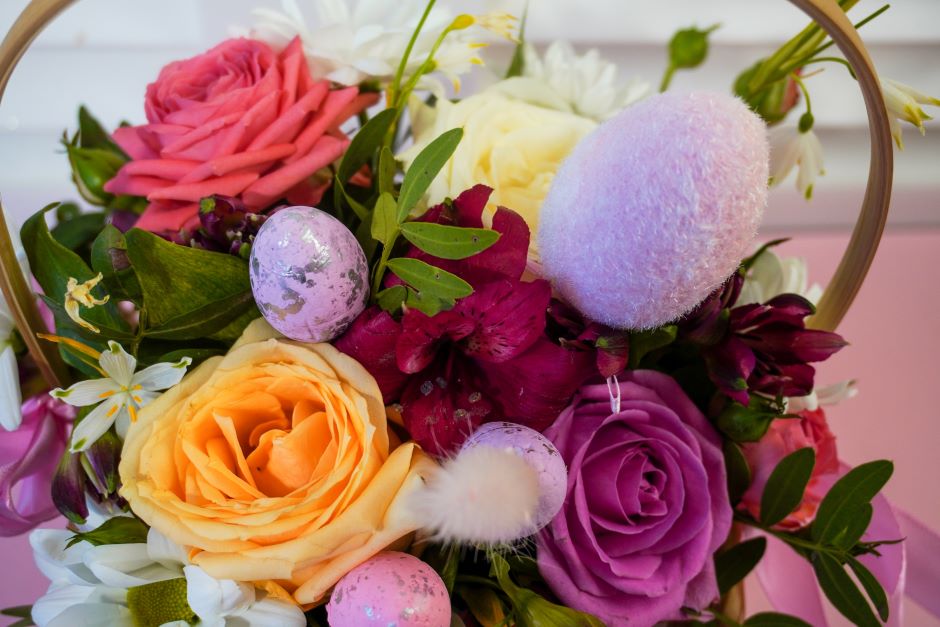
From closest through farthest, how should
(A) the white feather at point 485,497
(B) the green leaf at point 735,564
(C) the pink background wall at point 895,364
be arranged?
(A) the white feather at point 485,497 < (B) the green leaf at point 735,564 < (C) the pink background wall at point 895,364

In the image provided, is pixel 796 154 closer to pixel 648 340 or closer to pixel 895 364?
pixel 648 340

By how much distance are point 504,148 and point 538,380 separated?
0.65 feet

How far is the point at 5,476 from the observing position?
490mm

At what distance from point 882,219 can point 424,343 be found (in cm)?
32

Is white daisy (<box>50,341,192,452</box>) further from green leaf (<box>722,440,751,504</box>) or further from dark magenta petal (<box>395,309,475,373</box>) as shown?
green leaf (<box>722,440,751,504</box>)

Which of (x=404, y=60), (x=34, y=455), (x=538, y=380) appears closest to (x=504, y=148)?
(x=404, y=60)

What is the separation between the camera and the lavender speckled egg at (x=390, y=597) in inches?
14.4

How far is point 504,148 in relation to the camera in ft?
1.73

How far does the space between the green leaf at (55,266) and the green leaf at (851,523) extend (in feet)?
1.61

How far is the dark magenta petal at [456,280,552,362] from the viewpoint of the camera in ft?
1.27

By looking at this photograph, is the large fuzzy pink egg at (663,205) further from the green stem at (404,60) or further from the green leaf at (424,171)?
the green stem at (404,60)

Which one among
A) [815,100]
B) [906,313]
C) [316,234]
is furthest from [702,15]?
[316,234]

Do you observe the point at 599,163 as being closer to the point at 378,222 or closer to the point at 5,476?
the point at 378,222

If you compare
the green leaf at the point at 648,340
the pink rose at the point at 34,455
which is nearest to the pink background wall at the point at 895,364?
the green leaf at the point at 648,340
